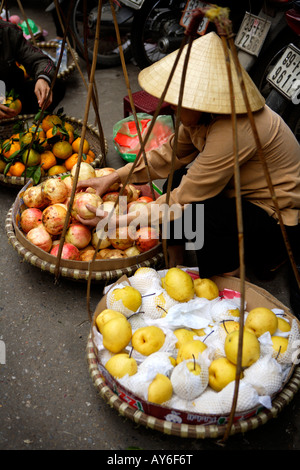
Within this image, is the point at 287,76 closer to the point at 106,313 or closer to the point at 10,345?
the point at 106,313

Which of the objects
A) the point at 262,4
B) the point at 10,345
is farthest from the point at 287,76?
the point at 10,345

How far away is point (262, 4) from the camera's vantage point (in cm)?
297

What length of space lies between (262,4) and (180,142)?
1527 millimetres

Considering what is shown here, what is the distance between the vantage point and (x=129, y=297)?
1789 millimetres

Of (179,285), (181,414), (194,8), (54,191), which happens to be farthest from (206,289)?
(194,8)

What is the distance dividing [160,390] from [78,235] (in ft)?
3.19

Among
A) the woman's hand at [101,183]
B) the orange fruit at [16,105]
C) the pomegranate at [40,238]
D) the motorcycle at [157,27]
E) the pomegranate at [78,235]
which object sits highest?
the motorcycle at [157,27]

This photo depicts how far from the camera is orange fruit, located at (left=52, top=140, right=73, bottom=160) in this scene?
9.16 feet

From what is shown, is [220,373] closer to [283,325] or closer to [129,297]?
[283,325]

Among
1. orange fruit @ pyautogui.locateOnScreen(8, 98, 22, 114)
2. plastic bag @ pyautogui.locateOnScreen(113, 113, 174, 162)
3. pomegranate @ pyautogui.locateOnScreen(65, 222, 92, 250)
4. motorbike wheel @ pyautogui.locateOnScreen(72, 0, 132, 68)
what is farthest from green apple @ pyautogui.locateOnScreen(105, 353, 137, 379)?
motorbike wheel @ pyautogui.locateOnScreen(72, 0, 132, 68)

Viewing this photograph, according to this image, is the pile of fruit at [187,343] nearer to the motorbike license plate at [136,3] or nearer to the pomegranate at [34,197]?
the pomegranate at [34,197]

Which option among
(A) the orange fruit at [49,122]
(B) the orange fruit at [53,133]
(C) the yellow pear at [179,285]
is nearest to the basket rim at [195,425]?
(C) the yellow pear at [179,285]

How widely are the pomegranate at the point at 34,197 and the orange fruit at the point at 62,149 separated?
0.52 meters

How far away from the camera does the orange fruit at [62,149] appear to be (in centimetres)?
279
